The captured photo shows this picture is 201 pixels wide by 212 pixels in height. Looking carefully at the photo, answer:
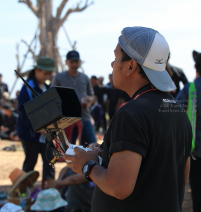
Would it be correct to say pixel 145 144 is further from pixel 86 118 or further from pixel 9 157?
pixel 9 157

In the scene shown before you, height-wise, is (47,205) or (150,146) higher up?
(150,146)

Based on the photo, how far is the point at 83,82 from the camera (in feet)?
18.4

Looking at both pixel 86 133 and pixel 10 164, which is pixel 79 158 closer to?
pixel 86 133

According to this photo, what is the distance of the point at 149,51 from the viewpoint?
5.70ft

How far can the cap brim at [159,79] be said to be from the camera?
1.73 m

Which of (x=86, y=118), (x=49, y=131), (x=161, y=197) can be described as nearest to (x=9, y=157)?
(x=86, y=118)

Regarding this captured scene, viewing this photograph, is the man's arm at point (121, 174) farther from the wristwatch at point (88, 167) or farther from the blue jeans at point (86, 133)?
the blue jeans at point (86, 133)

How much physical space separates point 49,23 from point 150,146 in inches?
576

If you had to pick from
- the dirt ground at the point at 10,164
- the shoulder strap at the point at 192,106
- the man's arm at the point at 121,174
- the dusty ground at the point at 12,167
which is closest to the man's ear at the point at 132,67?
the man's arm at the point at 121,174

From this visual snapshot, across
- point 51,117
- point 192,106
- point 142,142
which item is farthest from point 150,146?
point 192,106

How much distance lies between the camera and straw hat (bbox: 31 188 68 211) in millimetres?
4031

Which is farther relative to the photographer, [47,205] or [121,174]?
[47,205]

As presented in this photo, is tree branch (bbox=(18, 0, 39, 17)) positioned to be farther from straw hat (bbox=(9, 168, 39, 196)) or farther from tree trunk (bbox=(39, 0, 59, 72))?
straw hat (bbox=(9, 168, 39, 196))

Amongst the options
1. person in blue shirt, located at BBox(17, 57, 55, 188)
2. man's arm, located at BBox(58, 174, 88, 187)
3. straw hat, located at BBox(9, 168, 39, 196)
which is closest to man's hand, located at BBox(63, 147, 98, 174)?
man's arm, located at BBox(58, 174, 88, 187)
